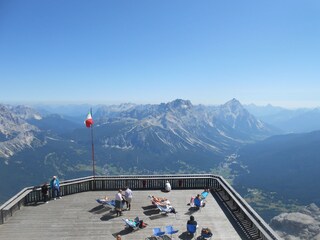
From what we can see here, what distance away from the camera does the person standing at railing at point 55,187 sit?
81.9ft

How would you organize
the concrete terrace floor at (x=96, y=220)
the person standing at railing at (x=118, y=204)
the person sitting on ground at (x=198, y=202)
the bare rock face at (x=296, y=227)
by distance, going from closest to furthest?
the concrete terrace floor at (x=96, y=220)
the person standing at railing at (x=118, y=204)
the person sitting on ground at (x=198, y=202)
the bare rock face at (x=296, y=227)

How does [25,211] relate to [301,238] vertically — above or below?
above

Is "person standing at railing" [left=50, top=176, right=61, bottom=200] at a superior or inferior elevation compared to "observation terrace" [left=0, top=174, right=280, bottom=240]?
superior

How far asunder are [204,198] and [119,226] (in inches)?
276

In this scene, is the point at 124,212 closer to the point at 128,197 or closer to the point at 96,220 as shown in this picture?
the point at 128,197

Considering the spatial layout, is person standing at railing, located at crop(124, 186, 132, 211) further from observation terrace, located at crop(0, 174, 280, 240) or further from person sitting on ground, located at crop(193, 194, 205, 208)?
person sitting on ground, located at crop(193, 194, 205, 208)

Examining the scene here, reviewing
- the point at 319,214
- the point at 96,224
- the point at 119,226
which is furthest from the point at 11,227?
the point at 319,214

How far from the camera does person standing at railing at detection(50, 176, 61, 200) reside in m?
25.0

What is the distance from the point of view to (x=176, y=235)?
18.7 meters

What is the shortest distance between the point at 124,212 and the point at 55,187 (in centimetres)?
623

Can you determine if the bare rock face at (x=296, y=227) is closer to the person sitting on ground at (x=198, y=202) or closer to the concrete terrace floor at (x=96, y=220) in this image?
the person sitting on ground at (x=198, y=202)

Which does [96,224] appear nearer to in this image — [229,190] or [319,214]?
[229,190]

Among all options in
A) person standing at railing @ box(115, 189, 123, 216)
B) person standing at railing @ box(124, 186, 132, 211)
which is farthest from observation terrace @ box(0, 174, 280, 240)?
person standing at railing @ box(124, 186, 132, 211)

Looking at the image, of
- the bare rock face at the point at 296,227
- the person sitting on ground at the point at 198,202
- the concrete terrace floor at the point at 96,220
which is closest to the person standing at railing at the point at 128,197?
the concrete terrace floor at the point at 96,220
